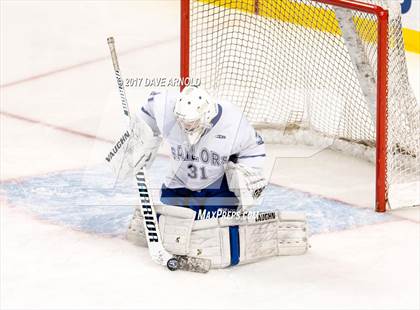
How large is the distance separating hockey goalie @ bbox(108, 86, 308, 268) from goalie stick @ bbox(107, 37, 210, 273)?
0.02m

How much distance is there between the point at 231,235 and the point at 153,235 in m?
0.28

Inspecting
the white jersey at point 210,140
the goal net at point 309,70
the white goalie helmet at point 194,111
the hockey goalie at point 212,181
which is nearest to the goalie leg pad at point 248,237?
the hockey goalie at point 212,181

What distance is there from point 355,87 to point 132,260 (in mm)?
1571

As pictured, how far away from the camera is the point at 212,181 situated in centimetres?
520

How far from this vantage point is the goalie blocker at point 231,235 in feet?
16.6

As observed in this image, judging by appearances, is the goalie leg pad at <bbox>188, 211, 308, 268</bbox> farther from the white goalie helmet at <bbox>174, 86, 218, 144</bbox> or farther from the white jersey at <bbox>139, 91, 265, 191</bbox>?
the white goalie helmet at <bbox>174, 86, 218, 144</bbox>

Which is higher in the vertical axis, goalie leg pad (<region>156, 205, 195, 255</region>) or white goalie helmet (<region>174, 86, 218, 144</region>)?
white goalie helmet (<region>174, 86, 218, 144</region>)

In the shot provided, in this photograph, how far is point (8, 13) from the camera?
824cm

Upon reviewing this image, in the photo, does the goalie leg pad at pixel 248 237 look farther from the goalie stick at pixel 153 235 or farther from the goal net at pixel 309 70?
the goal net at pixel 309 70

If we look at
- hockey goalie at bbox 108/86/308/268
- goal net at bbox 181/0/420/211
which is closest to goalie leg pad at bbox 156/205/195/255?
hockey goalie at bbox 108/86/308/268

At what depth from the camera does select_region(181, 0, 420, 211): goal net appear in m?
5.95

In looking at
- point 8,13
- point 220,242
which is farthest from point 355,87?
point 8,13

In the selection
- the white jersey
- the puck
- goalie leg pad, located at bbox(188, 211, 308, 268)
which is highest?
the white jersey

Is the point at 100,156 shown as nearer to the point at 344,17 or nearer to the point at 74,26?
the point at 344,17
